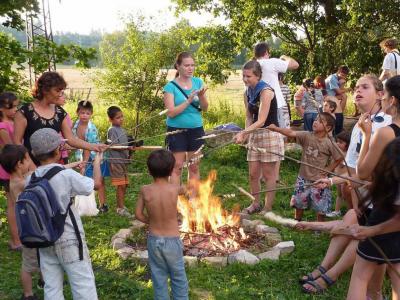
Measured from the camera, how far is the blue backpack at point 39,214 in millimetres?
3176

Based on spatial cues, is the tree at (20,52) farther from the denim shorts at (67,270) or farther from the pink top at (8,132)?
the denim shorts at (67,270)

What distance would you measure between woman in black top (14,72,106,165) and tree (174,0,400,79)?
9506mm

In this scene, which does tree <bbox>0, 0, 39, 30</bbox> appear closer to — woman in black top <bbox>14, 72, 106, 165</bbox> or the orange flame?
woman in black top <bbox>14, 72, 106, 165</bbox>

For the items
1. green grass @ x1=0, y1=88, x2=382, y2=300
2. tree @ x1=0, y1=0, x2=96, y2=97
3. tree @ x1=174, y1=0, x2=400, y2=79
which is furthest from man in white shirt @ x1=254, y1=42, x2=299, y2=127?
tree @ x1=174, y1=0, x2=400, y2=79

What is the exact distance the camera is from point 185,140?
602 centimetres

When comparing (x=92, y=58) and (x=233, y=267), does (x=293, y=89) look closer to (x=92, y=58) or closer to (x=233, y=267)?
(x=92, y=58)

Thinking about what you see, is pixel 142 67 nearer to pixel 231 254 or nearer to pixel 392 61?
pixel 392 61

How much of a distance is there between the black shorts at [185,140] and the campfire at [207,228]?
22.8 inches

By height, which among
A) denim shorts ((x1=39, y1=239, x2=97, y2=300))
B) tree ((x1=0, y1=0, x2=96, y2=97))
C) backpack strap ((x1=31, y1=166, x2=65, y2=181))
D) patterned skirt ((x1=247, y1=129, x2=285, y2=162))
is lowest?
denim shorts ((x1=39, y1=239, x2=97, y2=300))

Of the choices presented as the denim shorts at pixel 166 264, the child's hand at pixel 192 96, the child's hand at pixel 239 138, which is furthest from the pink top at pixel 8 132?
the child's hand at pixel 239 138

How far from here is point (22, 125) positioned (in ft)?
14.5

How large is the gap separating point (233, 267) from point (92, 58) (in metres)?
3.75

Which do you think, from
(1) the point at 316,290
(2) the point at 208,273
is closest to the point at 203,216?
(2) the point at 208,273

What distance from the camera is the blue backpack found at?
3176mm
